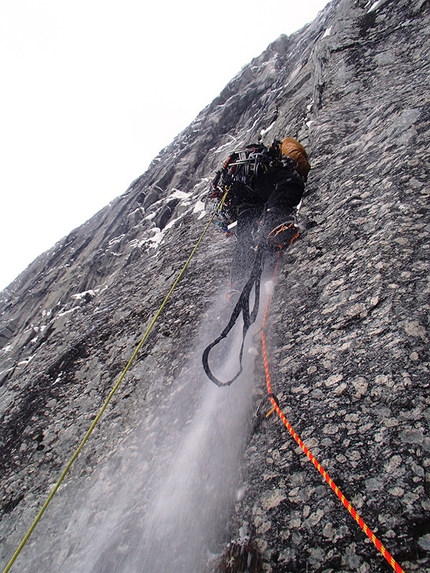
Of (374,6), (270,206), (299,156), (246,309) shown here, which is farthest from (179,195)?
(246,309)

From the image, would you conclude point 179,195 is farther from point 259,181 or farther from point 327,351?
point 327,351

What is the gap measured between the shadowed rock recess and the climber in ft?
0.89

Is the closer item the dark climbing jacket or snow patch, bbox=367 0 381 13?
the dark climbing jacket

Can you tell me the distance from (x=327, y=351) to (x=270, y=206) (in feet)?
9.85

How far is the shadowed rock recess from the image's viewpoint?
7.04 ft

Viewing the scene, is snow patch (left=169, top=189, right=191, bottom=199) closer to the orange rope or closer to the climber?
the climber

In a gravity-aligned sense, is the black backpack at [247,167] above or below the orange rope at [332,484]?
above

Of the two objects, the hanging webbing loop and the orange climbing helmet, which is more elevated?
the orange climbing helmet

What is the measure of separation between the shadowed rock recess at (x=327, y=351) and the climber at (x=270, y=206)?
27 centimetres

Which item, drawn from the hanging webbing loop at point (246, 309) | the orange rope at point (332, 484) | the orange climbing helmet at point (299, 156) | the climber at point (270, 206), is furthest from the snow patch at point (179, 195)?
the orange rope at point (332, 484)

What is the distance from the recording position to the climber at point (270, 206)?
501cm

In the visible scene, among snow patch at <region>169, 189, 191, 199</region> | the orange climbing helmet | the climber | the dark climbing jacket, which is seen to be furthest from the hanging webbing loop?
snow patch at <region>169, 189, 191, 199</region>

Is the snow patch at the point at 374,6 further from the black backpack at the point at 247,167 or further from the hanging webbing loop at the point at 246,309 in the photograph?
the hanging webbing loop at the point at 246,309

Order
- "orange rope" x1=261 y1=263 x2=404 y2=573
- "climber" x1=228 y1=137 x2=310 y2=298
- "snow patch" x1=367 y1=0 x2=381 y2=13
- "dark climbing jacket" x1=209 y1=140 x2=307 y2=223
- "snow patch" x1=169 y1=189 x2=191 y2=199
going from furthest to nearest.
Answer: "snow patch" x1=169 y1=189 x2=191 y2=199, "snow patch" x1=367 y1=0 x2=381 y2=13, "dark climbing jacket" x1=209 y1=140 x2=307 y2=223, "climber" x1=228 y1=137 x2=310 y2=298, "orange rope" x1=261 y1=263 x2=404 y2=573
